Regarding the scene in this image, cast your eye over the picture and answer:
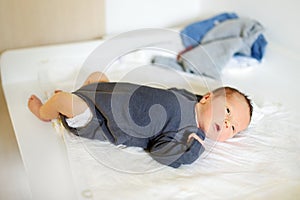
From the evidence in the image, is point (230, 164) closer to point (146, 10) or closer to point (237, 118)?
point (237, 118)

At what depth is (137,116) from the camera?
1.18 m

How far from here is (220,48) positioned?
1723 mm

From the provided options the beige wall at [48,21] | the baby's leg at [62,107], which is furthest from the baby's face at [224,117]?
Result: the beige wall at [48,21]

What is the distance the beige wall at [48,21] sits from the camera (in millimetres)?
1682

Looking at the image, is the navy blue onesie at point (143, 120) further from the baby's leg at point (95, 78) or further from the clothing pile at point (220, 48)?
the clothing pile at point (220, 48)

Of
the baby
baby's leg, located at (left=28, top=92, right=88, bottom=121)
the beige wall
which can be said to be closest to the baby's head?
the baby

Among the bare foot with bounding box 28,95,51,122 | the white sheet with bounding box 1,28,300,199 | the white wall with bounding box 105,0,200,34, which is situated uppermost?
the white wall with bounding box 105,0,200,34

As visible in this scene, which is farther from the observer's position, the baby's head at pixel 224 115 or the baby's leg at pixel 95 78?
the baby's leg at pixel 95 78

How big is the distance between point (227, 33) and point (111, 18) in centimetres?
49

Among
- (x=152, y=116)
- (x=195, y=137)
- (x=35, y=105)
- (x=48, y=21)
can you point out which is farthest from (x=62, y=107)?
(x=48, y=21)

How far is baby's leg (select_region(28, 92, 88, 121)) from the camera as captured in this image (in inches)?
48.1

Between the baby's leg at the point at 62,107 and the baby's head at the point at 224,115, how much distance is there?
0.33 m

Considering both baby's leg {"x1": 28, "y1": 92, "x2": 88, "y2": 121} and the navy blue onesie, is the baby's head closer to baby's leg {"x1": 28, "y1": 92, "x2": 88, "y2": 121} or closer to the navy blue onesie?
the navy blue onesie

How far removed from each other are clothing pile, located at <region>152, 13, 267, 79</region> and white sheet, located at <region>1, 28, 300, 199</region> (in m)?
0.11
